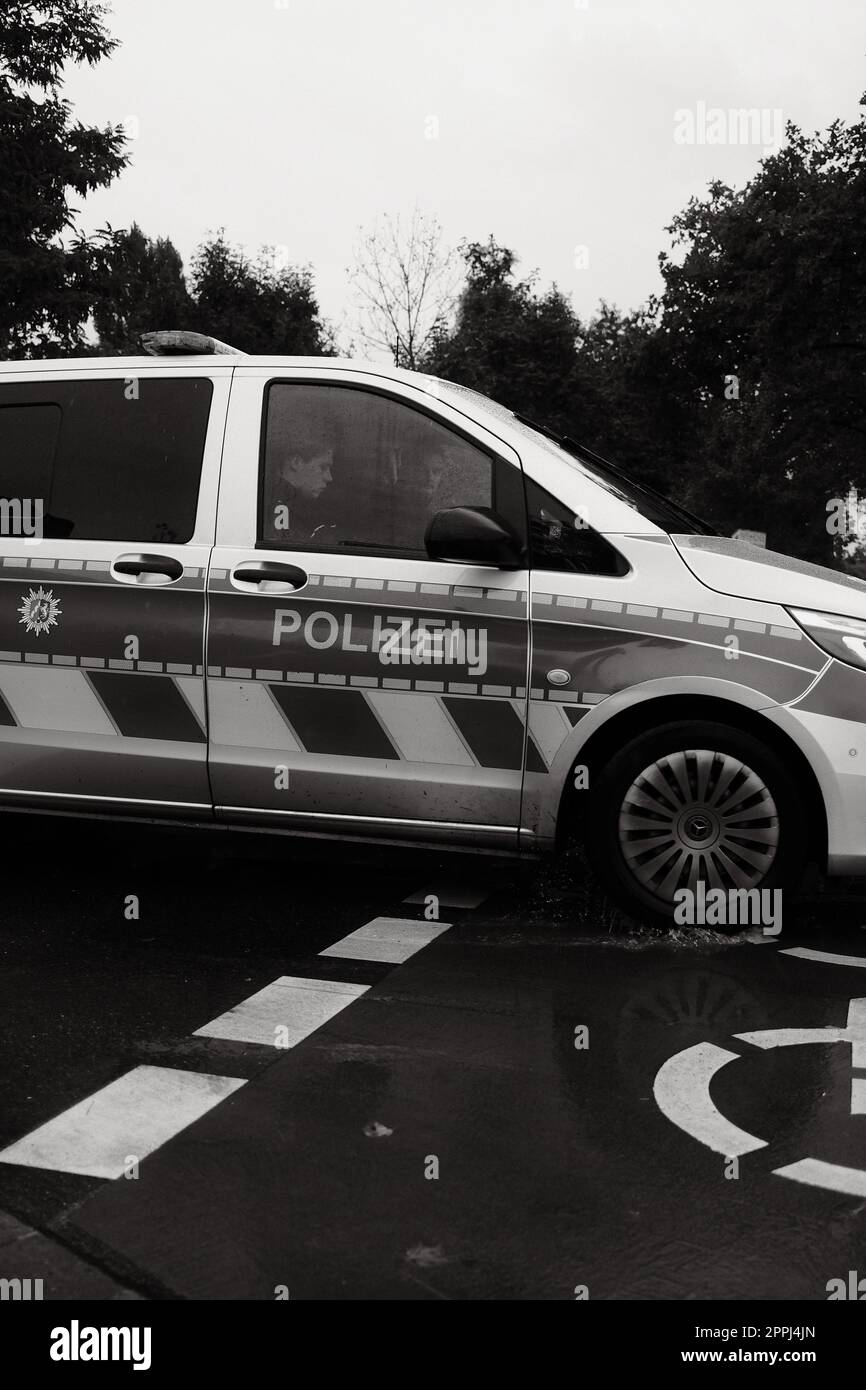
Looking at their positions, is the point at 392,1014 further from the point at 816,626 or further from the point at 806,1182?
the point at 816,626

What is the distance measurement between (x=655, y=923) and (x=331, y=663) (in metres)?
1.39

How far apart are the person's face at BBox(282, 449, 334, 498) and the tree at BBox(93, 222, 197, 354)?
17056 millimetres

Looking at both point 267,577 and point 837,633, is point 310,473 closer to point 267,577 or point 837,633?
point 267,577

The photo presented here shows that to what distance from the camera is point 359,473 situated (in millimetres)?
4812

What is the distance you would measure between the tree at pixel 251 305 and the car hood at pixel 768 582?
4276 cm

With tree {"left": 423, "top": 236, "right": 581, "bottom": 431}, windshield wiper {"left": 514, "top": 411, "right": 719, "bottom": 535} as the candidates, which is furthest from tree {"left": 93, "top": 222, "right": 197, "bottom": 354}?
windshield wiper {"left": 514, "top": 411, "right": 719, "bottom": 535}

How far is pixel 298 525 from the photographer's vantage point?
15.9ft

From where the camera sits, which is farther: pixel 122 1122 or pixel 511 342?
pixel 511 342

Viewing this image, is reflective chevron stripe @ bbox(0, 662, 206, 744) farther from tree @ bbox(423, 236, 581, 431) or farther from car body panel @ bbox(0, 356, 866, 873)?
tree @ bbox(423, 236, 581, 431)

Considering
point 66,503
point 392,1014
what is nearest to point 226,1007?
point 392,1014

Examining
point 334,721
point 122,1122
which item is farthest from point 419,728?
point 122,1122

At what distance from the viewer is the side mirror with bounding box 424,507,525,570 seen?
4.52 metres

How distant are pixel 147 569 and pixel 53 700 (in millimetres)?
606

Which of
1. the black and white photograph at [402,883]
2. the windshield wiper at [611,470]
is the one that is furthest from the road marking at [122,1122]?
the windshield wiper at [611,470]
